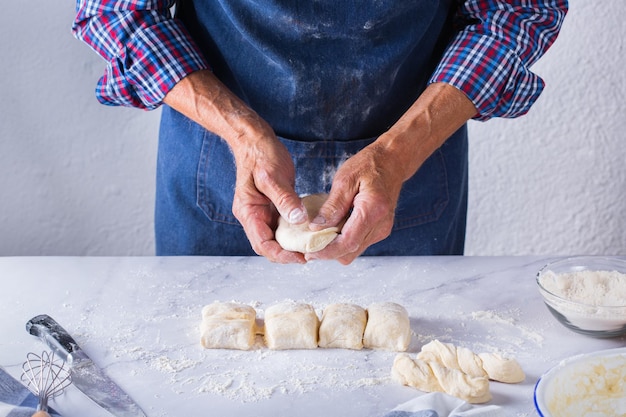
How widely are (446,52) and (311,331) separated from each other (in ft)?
2.22

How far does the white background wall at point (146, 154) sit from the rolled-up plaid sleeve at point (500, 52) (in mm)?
981

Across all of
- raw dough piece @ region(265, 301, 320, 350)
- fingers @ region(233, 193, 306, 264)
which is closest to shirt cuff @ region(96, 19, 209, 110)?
fingers @ region(233, 193, 306, 264)

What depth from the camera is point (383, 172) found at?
4.65 feet

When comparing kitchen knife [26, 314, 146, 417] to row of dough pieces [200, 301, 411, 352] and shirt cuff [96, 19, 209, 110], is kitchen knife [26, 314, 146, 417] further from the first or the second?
shirt cuff [96, 19, 209, 110]

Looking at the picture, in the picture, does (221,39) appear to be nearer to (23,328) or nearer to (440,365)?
(23,328)

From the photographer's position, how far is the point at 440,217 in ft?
5.88

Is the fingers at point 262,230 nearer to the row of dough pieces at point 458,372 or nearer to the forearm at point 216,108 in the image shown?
the forearm at point 216,108

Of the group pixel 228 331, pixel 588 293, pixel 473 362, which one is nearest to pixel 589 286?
pixel 588 293

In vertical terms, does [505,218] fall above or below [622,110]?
below

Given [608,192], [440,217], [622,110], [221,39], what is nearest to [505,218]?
[608,192]

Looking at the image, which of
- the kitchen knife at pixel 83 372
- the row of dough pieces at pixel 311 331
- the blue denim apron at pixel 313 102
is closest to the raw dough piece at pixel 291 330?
the row of dough pieces at pixel 311 331

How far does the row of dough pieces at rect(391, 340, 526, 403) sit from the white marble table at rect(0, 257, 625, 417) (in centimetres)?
2

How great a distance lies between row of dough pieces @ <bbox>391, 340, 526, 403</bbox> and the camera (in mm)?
1184

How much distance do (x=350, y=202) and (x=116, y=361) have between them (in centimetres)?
48
